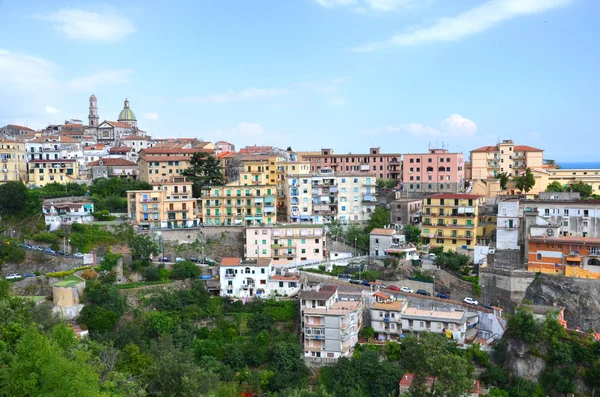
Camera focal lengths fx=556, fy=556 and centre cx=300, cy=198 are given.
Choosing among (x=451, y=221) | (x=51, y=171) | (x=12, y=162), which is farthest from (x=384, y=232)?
(x=12, y=162)

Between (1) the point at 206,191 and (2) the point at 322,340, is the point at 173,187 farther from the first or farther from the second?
(2) the point at 322,340

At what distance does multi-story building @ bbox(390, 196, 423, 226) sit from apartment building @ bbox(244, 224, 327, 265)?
7.03 meters

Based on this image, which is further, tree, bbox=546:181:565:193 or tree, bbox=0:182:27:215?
tree, bbox=546:181:565:193

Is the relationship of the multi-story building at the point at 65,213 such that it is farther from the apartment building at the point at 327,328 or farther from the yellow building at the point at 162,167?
the apartment building at the point at 327,328

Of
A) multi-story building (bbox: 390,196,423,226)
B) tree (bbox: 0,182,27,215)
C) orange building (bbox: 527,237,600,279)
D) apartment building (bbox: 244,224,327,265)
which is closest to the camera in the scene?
orange building (bbox: 527,237,600,279)

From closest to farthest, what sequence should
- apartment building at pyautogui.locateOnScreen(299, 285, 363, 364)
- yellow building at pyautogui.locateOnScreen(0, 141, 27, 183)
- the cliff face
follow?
apartment building at pyautogui.locateOnScreen(299, 285, 363, 364) → the cliff face → yellow building at pyautogui.locateOnScreen(0, 141, 27, 183)

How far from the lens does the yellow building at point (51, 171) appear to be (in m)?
49.8

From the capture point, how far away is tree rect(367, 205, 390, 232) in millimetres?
42125

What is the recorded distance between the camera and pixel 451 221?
39.4 meters

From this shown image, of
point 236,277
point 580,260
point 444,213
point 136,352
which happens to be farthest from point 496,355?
point 136,352

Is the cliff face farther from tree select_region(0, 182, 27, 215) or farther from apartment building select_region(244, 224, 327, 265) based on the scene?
tree select_region(0, 182, 27, 215)

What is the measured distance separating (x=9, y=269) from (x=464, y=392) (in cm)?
2878

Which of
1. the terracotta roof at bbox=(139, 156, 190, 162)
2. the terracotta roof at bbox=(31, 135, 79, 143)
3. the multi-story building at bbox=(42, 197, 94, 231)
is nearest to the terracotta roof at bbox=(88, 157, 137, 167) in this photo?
the terracotta roof at bbox=(139, 156, 190, 162)

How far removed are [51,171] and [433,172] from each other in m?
34.4
